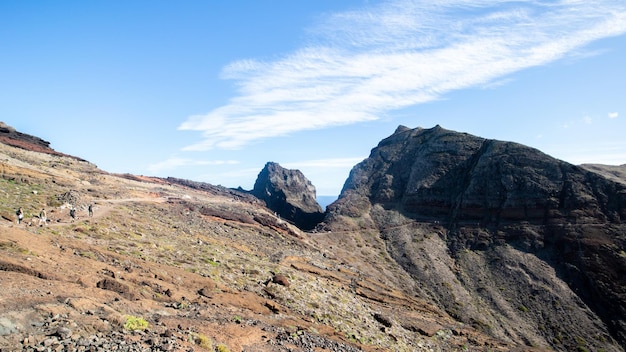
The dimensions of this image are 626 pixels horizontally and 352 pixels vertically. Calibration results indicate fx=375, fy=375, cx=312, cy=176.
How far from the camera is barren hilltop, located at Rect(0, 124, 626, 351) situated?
2002cm

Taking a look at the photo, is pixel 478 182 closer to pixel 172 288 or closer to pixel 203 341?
pixel 172 288

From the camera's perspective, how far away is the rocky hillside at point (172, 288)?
16.7 meters

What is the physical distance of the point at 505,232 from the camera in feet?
272

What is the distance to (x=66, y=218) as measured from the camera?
37.9 metres

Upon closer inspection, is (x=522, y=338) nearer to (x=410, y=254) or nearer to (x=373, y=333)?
(x=410, y=254)

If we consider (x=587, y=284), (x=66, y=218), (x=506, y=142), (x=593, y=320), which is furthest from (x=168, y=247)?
(x=506, y=142)

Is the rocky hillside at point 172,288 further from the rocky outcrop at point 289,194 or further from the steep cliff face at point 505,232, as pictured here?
the rocky outcrop at point 289,194

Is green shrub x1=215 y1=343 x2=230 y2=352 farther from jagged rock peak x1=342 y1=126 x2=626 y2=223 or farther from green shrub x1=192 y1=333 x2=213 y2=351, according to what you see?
jagged rock peak x1=342 y1=126 x2=626 y2=223

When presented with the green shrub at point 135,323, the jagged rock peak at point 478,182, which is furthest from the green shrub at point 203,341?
the jagged rock peak at point 478,182

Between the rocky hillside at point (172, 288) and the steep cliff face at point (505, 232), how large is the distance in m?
8.32

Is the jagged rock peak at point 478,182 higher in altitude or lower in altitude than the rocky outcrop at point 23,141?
higher

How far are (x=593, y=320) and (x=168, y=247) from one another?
66.4 metres

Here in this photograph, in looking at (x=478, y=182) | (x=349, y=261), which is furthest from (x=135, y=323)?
(x=478, y=182)

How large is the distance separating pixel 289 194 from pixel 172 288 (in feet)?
379
